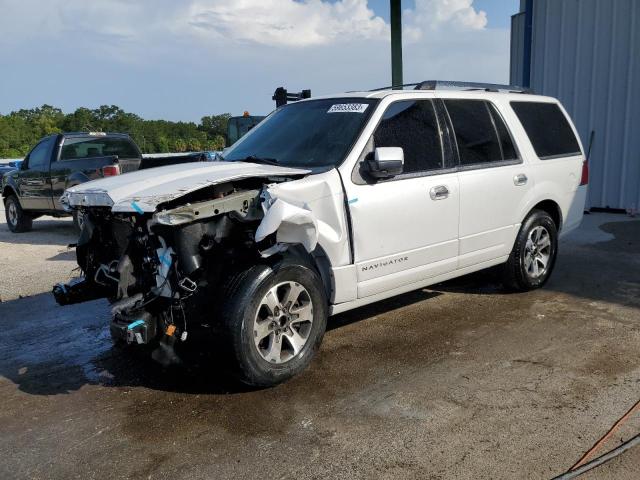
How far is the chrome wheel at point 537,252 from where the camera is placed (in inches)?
228

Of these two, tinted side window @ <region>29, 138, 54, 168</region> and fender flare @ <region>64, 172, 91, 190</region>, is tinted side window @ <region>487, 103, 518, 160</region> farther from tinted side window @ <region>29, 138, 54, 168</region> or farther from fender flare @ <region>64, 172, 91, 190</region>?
tinted side window @ <region>29, 138, 54, 168</region>

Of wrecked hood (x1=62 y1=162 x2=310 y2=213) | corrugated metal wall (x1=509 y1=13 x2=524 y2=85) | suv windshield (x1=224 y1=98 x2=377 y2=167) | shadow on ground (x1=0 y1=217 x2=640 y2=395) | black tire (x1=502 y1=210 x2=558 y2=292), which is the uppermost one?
corrugated metal wall (x1=509 y1=13 x2=524 y2=85)

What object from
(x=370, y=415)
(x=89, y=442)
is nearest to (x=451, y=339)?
(x=370, y=415)

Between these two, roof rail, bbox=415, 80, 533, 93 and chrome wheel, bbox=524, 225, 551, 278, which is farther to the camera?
chrome wheel, bbox=524, 225, 551, 278

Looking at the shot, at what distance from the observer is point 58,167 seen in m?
10.8

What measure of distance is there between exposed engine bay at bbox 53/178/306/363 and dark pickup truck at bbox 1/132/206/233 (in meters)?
6.20

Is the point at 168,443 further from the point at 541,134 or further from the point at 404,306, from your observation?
the point at 541,134

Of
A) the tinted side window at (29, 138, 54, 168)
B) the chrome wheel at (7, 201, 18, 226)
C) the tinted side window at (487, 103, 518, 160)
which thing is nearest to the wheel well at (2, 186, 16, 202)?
the chrome wheel at (7, 201, 18, 226)

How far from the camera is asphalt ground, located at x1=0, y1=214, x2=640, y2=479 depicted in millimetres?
3045

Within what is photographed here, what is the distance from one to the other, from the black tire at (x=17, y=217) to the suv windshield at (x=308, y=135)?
8.55 meters

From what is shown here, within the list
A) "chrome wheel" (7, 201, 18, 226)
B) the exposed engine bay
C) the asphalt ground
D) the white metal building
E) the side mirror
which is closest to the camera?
the asphalt ground

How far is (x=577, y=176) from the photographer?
6.26m

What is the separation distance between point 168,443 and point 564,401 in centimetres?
230

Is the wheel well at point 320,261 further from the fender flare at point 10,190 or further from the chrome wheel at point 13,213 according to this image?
the chrome wheel at point 13,213
